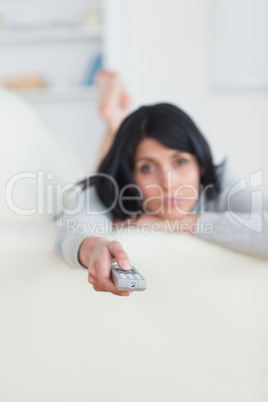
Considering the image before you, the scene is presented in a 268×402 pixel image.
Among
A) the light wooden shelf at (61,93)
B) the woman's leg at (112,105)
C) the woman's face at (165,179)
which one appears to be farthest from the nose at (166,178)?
the light wooden shelf at (61,93)

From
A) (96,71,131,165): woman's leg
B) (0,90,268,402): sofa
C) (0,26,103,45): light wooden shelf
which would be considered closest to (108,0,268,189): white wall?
(0,26,103,45): light wooden shelf

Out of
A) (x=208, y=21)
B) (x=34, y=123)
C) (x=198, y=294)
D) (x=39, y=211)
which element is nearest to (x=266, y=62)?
(x=208, y=21)

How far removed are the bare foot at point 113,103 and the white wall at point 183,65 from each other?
0.65m

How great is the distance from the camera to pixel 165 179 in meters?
0.59

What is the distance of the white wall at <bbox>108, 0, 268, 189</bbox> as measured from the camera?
1.82m

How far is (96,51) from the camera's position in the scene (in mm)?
2219

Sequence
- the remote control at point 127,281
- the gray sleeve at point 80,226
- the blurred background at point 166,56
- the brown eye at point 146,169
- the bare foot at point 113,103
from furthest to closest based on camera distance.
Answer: the blurred background at point 166,56, the bare foot at point 113,103, the brown eye at point 146,169, the gray sleeve at point 80,226, the remote control at point 127,281

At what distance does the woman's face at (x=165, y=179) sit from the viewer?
1.88 feet

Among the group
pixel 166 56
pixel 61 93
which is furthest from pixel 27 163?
pixel 61 93

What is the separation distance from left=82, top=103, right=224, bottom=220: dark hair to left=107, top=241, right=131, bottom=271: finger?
0.17 m

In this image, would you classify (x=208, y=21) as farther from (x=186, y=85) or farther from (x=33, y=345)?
(x=33, y=345)

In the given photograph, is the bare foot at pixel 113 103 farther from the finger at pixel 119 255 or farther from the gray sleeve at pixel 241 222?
the finger at pixel 119 255

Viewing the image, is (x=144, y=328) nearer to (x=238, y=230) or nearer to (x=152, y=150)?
(x=238, y=230)

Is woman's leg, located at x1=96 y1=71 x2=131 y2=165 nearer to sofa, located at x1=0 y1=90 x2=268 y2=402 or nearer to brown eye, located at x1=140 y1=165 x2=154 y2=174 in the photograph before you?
brown eye, located at x1=140 y1=165 x2=154 y2=174
